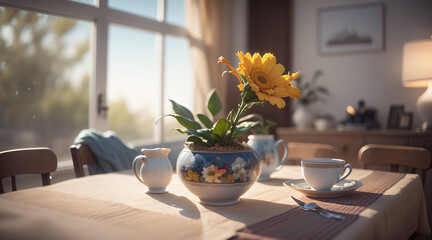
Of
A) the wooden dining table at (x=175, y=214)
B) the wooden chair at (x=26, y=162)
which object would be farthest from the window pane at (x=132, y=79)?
the wooden dining table at (x=175, y=214)

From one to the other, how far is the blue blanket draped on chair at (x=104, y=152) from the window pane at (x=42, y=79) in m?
0.65

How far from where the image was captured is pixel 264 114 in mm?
4039

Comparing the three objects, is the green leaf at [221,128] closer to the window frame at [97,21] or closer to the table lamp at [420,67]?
the window frame at [97,21]

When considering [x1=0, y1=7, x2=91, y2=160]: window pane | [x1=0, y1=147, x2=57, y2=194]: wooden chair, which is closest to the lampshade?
[x1=0, y1=7, x2=91, y2=160]: window pane

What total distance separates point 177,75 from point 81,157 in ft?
7.02

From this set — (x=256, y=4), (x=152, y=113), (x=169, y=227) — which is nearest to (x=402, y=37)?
(x=256, y=4)

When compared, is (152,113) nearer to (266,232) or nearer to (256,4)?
(256,4)

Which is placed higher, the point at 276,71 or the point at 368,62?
the point at 368,62

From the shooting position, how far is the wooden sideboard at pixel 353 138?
9.84 feet

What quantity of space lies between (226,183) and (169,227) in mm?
212

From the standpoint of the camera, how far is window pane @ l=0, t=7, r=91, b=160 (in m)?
2.37

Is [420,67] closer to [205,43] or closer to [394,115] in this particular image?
[394,115]

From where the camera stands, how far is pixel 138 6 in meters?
3.21

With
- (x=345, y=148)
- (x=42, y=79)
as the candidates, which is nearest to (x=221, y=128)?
(x=42, y=79)
